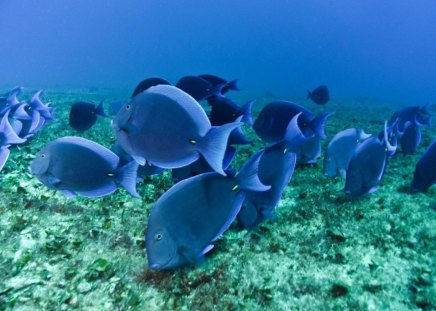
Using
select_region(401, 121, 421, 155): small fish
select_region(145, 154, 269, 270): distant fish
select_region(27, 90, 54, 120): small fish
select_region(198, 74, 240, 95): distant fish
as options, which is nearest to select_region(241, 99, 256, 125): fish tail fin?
select_region(198, 74, 240, 95): distant fish

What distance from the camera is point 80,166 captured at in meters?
2.85

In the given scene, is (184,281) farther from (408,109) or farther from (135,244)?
(408,109)

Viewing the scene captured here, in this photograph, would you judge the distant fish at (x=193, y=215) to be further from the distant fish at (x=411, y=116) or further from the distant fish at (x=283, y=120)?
the distant fish at (x=411, y=116)

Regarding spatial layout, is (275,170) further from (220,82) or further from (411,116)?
(411,116)

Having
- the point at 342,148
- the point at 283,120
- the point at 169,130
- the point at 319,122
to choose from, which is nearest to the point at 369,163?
the point at 342,148

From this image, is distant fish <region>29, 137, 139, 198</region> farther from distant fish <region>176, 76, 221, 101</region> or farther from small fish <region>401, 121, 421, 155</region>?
small fish <region>401, 121, 421, 155</region>

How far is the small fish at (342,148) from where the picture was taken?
3.99 metres

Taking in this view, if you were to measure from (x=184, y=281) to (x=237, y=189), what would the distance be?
38.3 inches

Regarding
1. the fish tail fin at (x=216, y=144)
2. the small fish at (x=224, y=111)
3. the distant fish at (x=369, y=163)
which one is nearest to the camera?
the fish tail fin at (x=216, y=144)

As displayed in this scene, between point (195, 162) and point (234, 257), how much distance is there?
3.43ft

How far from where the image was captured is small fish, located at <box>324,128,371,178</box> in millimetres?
3986

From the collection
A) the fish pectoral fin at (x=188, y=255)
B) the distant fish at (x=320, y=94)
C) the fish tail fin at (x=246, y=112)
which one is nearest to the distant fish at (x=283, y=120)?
the fish tail fin at (x=246, y=112)

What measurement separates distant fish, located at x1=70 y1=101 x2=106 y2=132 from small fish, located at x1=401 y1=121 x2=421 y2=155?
621cm

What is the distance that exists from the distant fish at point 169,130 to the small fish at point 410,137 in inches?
195
